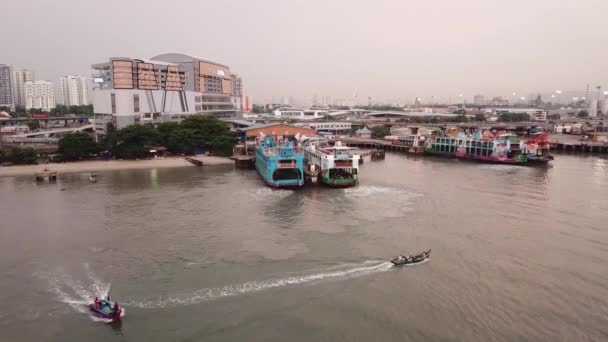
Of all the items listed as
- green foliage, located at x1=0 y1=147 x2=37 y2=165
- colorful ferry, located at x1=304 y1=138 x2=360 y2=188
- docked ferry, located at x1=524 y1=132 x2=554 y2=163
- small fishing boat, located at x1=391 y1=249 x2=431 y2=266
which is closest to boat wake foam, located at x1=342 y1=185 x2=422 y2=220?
colorful ferry, located at x1=304 y1=138 x2=360 y2=188

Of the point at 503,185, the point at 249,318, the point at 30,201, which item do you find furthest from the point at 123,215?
the point at 503,185

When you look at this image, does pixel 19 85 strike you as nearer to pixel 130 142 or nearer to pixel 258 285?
pixel 130 142

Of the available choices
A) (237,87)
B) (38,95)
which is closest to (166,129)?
(237,87)

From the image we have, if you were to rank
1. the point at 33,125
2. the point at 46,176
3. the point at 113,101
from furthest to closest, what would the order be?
1. the point at 33,125
2. the point at 113,101
3. the point at 46,176

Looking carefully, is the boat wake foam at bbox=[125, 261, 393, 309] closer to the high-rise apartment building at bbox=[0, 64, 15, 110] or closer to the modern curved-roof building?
the modern curved-roof building

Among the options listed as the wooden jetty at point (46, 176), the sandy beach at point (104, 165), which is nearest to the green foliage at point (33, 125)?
the sandy beach at point (104, 165)
